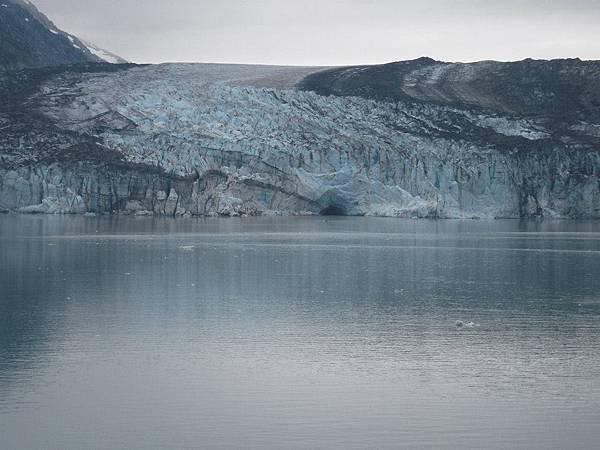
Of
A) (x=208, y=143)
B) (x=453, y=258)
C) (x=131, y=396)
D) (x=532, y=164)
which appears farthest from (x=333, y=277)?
(x=532, y=164)

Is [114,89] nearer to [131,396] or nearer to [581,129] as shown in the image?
[581,129]

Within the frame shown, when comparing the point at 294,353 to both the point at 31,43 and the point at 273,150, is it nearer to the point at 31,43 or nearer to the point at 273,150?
the point at 273,150

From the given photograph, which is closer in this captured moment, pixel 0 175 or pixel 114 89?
pixel 0 175

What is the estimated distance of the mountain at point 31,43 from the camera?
58125mm

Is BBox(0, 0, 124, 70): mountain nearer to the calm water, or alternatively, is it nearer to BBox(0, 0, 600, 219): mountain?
BBox(0, 0, 600, 219): mountain

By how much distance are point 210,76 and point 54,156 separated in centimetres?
1353

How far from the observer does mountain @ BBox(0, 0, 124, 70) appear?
2288 inches

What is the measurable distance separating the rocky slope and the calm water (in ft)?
52.5

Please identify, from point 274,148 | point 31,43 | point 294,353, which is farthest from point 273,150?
point 31,43

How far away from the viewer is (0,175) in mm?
34781

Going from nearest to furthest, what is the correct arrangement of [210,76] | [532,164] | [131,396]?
[131,396] → [532,164] → [210,76]

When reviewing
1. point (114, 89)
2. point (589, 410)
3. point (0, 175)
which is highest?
point (114, 89)

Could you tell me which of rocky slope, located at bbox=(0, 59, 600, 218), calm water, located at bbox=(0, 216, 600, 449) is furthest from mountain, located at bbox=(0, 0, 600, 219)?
calm water, located at bbox=(0, 216, 600, 449)

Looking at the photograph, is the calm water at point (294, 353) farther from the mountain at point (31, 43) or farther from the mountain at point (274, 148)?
the mountain at point (31, 43)
